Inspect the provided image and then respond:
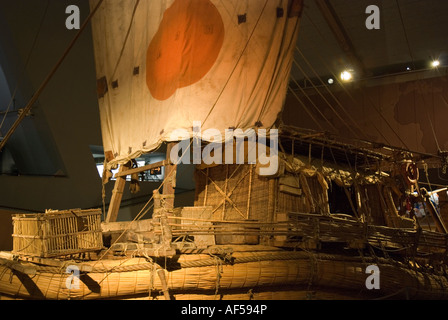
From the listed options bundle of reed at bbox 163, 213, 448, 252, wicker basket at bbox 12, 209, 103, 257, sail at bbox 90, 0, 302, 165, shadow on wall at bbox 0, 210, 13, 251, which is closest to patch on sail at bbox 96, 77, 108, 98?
sail at bbox 90, 0, 302, 165

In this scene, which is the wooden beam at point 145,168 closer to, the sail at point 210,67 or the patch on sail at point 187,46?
the sail at point 210,67

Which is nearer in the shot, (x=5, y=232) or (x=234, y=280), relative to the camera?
(x=234, y=280)

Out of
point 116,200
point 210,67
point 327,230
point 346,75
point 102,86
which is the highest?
point 346,75

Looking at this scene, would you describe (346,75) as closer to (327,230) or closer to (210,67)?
(210,67)

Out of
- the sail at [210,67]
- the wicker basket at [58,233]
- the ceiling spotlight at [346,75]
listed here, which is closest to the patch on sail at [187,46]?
the sail at [210,67]

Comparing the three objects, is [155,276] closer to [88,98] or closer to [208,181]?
[208,181]

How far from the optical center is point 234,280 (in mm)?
5941

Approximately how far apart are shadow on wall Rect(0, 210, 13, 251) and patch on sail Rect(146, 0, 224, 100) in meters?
4.01

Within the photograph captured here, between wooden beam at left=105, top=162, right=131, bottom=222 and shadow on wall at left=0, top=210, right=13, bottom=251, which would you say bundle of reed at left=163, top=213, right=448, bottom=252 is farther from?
shadow on wall at left=0, top=210, right=13, bottom=251

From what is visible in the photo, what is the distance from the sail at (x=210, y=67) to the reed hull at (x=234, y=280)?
2373mm

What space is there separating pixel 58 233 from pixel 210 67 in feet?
12.4

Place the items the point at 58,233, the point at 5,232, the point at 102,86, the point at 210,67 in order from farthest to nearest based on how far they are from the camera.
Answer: the point at 102,86 < the point at 5,232 < the point at 210,67 < the point at 58,233

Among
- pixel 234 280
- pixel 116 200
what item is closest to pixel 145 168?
pixel 116 200

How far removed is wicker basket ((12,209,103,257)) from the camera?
546 cm
